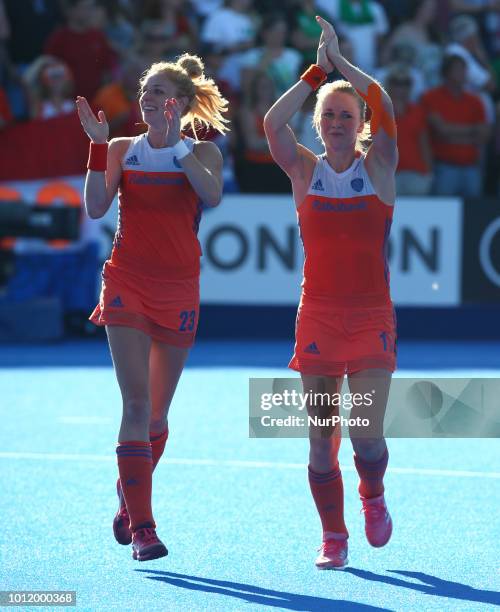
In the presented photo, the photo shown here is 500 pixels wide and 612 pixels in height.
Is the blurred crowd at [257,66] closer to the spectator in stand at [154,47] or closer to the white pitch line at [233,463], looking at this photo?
the spectator in stand at [154,47]

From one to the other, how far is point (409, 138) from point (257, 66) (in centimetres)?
175

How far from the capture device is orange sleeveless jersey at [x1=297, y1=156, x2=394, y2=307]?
5.65m

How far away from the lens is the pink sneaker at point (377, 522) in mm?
5766

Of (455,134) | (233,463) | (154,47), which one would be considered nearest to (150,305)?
(233,463)

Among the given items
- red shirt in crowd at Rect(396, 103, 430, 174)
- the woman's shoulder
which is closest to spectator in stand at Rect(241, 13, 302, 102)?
red shirt in crowd at Rect(396, 103, 430, 174)

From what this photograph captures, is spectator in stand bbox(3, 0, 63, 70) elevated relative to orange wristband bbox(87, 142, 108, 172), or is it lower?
elevated

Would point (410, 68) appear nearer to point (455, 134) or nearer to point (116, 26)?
point (455, 134)

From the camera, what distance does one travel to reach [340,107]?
223 inches

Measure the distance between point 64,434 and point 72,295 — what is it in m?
4.95

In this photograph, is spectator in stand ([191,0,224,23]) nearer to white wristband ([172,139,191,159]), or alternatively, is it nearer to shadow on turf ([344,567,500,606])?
white wristband ([172,139,191,159])

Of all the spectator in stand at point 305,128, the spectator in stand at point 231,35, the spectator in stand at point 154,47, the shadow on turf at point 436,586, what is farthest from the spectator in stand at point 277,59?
the shadow on turf at point 436,586

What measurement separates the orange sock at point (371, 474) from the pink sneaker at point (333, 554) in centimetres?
24

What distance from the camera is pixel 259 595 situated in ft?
16.9

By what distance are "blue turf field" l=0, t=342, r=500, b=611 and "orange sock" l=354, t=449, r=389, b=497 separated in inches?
11.0
